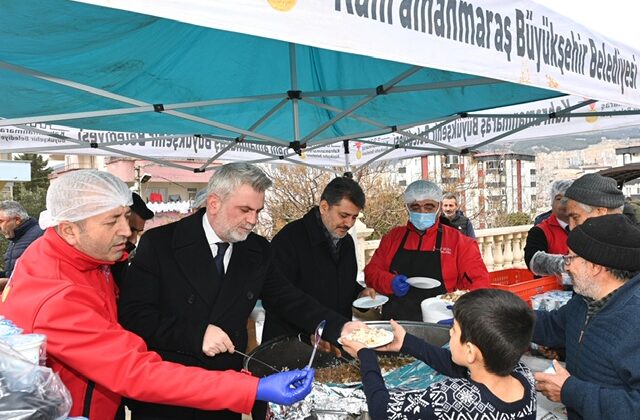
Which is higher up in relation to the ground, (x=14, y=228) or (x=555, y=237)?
(x=14, y=228)

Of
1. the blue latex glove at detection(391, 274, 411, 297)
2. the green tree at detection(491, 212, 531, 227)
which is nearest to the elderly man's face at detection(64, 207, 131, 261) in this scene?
the blue latex glove at detection(391, 274, 411, 297)

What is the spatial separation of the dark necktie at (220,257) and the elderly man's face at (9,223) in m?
4.26

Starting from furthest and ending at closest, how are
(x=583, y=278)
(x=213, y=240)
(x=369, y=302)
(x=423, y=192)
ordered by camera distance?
(x=423, y=192)
(x=369, y=302)
(x=213, y=240)
(x=583, y=278)

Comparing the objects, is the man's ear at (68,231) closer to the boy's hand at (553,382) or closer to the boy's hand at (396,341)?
the boy's hand at (396,341)

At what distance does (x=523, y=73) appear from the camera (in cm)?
172

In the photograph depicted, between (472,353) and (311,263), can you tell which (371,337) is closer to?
(472,353)

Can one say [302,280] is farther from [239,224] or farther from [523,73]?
[523,73]

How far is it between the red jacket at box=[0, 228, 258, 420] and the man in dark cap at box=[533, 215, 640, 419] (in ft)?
3.17

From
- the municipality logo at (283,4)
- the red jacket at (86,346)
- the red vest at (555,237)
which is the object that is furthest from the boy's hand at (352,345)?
the red vest at (555,237)

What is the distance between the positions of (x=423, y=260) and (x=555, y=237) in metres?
0.97

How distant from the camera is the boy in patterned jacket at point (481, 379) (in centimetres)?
126

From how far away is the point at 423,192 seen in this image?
3150mm

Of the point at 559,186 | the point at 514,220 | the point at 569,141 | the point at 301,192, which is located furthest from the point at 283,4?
the point at 514,220

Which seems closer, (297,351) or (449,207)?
(297,351)
